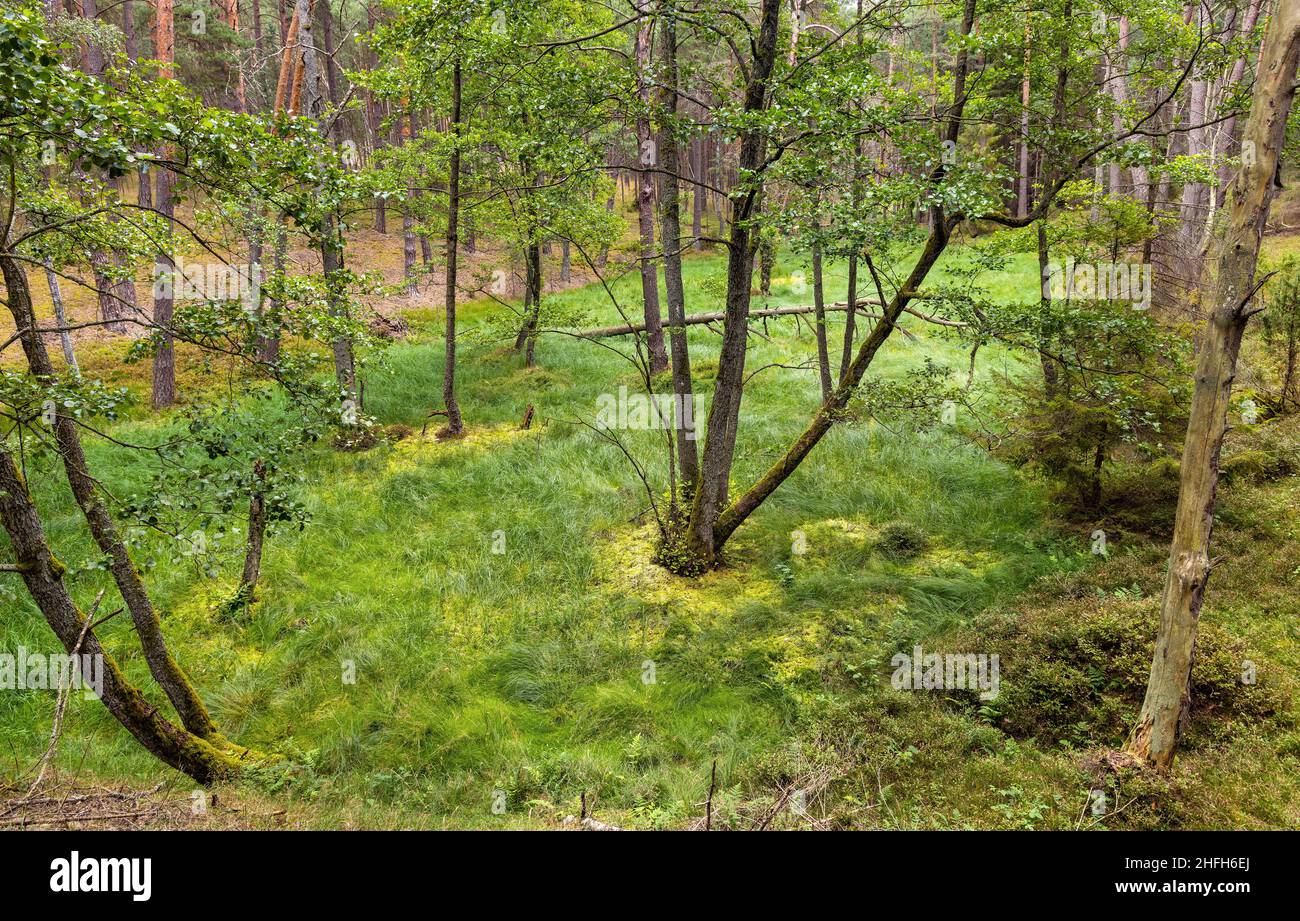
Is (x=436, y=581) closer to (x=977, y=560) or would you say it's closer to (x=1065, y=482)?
(x=977, y=560)

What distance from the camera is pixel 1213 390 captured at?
15.5ft

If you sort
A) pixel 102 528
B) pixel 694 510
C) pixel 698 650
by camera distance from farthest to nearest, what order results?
pixel 694 510, pixel 698 650, pixel 102 528

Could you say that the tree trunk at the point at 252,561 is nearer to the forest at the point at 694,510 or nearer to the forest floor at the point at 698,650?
the forest at the point at 694,510

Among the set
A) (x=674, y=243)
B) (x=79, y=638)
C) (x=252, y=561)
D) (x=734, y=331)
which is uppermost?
(x=674, y=243)

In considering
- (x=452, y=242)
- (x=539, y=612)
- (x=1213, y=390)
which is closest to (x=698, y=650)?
(x=539, y=612)

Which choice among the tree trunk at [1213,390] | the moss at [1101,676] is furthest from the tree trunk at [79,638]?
the tree trunk at [1213,390]

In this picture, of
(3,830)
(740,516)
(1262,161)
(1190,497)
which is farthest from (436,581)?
(1262,161)

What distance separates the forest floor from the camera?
526cm

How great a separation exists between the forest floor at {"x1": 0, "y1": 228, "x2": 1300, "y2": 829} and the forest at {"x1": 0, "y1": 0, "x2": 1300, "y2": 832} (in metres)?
0.05

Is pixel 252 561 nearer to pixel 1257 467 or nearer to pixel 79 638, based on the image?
pixel 79 638

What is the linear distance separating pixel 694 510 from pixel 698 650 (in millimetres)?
2132

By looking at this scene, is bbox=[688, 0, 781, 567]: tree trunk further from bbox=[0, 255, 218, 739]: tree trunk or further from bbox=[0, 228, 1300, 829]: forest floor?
bbox=[0, 255, 218, 739]: tree trunk

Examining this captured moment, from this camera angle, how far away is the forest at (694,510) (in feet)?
15.5

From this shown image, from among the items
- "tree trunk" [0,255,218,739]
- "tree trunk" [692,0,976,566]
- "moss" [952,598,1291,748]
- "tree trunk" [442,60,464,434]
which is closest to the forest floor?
"moss" [952,598,1291,748]
